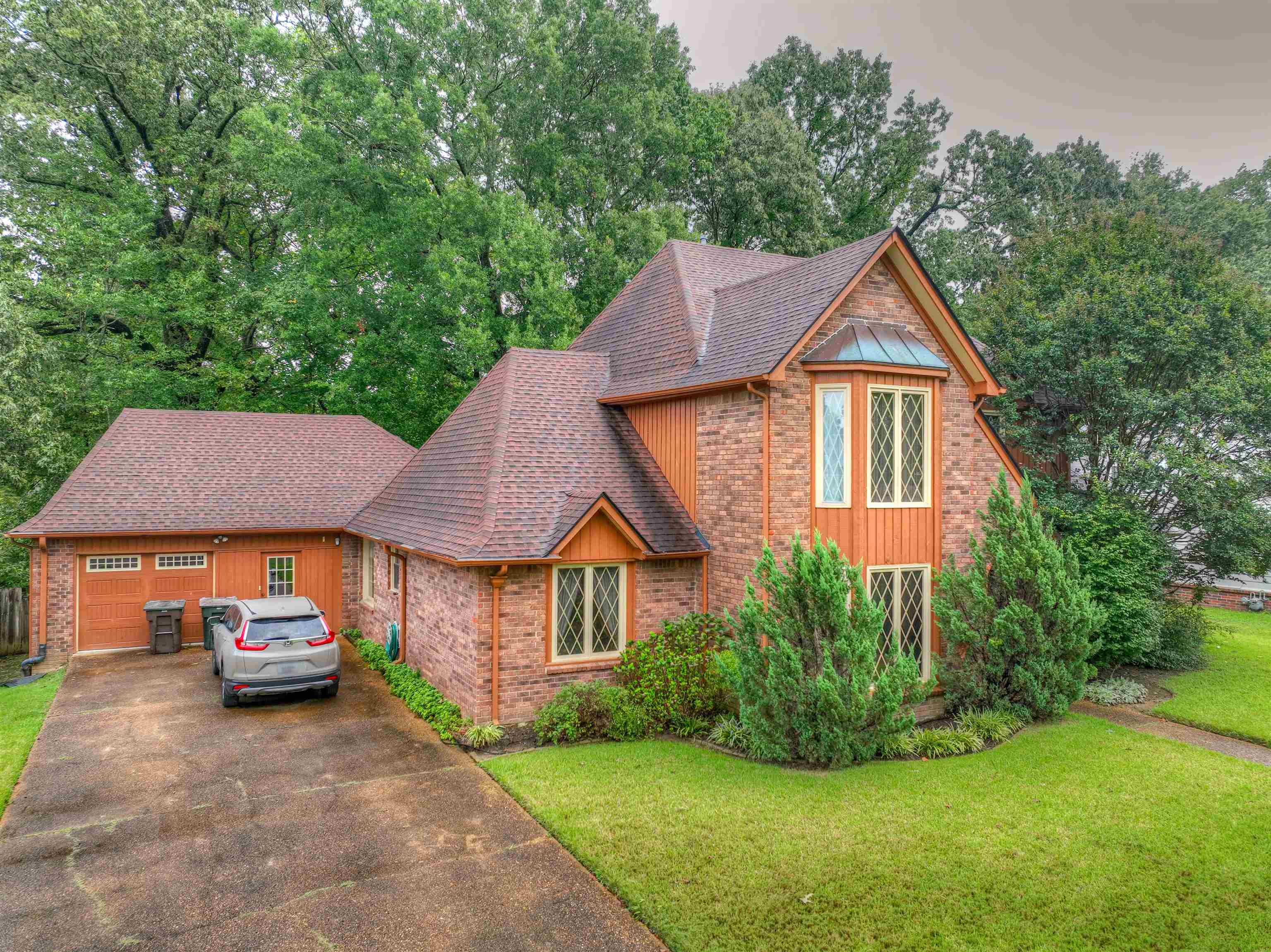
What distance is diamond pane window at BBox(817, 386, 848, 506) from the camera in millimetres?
11258

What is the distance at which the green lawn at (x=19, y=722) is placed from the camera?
354 inches

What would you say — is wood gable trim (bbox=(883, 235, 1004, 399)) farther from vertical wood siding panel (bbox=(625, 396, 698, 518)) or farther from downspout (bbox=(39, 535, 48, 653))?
downspout (bbox=(39, 535, 48, 653))

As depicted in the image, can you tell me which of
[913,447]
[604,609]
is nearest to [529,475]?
[604,609]

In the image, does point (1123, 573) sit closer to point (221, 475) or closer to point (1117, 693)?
point (1117, 693)

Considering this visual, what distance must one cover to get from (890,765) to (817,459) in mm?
4404

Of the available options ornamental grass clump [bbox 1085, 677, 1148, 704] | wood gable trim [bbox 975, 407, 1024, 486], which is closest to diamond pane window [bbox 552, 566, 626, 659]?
wood gable trim [bbox 975, 407, 1024, 486]

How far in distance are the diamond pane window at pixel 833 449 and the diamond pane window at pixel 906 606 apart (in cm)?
134

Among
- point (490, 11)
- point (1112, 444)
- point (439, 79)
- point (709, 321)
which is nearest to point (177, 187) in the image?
point (439, 79)

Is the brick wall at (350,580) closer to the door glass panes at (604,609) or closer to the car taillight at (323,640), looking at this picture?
the car taillight at (323,640)

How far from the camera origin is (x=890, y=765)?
9430 millimetres

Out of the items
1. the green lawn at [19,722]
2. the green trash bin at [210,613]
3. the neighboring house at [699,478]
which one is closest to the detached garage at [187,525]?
the green trash bin at [210,613]

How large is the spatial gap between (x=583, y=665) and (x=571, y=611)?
828mm

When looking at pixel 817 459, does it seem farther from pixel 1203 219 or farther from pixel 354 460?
pixel 1203 219

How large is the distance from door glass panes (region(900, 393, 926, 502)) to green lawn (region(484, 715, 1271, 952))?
400 centimetres
